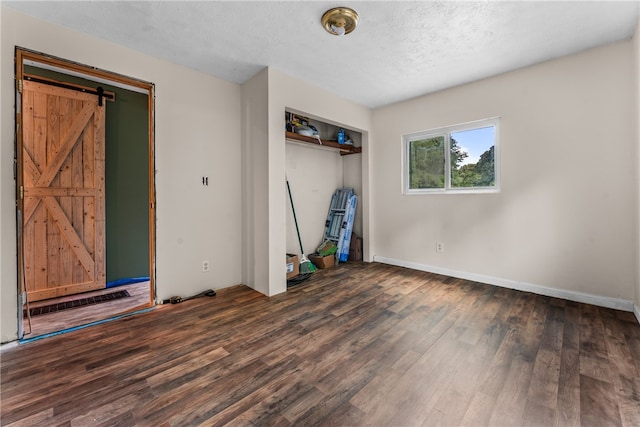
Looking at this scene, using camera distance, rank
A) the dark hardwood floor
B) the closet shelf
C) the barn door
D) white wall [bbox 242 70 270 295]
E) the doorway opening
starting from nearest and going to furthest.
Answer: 1. the dark hardwood floor
2. the doorway opening
3. the barn door
4. white wall [bbox 242 70 270 295]
5. the closet shelf

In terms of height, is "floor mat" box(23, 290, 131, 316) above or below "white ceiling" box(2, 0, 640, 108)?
below

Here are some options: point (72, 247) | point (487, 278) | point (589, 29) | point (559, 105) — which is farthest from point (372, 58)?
point (72, 247)

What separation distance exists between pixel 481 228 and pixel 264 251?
2696 mm

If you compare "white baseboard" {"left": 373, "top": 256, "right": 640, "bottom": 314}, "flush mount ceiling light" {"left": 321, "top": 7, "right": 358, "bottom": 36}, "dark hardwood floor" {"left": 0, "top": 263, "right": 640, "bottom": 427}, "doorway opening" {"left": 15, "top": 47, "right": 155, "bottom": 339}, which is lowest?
"dark hardwood floor" {"left": 0, "top": 263, "right": 640, "bottom": 427}

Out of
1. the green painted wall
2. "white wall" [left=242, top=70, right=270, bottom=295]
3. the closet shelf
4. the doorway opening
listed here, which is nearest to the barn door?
the doorway opening

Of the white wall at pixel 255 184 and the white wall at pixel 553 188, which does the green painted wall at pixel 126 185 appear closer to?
the white wall at pixel 255 184

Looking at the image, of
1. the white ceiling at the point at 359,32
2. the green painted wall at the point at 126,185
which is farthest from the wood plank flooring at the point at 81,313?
the white ceiling at the point at 359,32

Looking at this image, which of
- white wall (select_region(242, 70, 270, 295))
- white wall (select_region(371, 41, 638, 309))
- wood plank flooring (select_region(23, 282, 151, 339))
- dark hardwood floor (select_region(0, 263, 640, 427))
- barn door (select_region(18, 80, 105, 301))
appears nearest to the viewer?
Result: dark hardwood floor (select_region(0, 263, 640, 427))

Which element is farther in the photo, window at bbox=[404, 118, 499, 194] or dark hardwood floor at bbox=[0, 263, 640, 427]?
window at bbox=[404, 118, 499, 194]

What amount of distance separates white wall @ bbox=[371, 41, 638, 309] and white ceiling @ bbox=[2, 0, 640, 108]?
297mm

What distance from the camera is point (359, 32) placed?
92.5 inches

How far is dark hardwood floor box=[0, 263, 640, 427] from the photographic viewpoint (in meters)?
1.37

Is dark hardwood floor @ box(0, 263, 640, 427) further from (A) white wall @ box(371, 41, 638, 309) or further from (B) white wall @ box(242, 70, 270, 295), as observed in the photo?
(B) white wall @ box(242, 70, 270, 295)

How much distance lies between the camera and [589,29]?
232 cm
